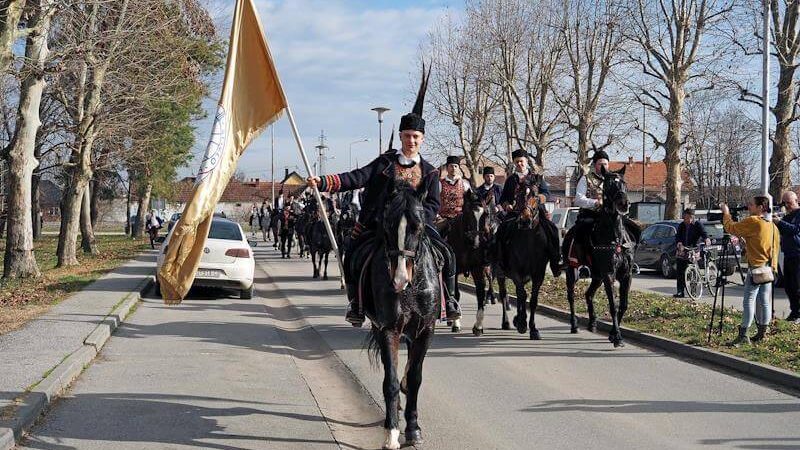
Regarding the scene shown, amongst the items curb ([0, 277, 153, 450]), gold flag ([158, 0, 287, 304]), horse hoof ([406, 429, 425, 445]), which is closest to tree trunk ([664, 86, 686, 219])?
curb ([0, 277, 153, 450])

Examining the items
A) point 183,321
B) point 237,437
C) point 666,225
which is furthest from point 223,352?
point 666,225

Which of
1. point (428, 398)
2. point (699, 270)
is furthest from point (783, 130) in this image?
point (428, 398)

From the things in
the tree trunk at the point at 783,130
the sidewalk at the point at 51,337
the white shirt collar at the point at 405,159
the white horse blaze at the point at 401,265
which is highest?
the tree trunk at the point at 783,130

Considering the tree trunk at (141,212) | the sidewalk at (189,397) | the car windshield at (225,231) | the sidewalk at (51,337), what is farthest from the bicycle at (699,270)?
the tree trunk at (141,212)

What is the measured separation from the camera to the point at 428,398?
8.77 metres

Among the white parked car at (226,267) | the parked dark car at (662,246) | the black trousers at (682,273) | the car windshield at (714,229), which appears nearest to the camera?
the white parked car at (226,267)

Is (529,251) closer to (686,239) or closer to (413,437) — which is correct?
(413,437)

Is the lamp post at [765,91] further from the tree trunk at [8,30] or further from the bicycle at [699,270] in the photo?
the tree trunk at [8,30]

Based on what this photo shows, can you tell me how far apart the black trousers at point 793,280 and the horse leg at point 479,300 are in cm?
524

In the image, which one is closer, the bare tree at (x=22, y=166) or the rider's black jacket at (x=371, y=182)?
the rider's black jacket at (x=371, y=182)

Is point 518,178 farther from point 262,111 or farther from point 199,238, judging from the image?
point 199,238

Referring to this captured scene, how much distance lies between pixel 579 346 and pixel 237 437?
620 centimetres

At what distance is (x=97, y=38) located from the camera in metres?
18.6

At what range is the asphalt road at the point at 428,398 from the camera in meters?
7.24
